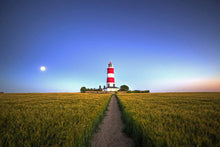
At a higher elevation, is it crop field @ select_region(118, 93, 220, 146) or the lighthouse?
the lighthouse

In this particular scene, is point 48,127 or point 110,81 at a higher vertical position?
point 110,81

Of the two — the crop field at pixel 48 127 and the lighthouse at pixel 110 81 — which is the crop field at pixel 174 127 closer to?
the crop field at pixel 48 127

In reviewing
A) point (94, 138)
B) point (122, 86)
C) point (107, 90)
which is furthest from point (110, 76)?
point (94, 138)

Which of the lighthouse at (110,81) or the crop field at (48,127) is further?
the lighthouse at (110,81)

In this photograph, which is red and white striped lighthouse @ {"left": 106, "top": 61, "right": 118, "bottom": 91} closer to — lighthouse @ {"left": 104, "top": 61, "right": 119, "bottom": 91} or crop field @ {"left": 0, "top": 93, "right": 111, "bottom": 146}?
lighthouse @ {"left": 104, "top": 61, "right": 119, "bottom": 91}

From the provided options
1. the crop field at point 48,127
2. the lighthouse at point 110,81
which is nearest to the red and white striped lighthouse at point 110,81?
the lighthouse at point 110,81

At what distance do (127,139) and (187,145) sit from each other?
2740 millimetres

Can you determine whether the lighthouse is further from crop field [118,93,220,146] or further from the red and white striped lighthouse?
crop field [118,93,220,146]

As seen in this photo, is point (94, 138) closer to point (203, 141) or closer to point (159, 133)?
point (159, 133)

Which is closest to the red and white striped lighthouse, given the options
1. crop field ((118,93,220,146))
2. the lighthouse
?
the lighthouse

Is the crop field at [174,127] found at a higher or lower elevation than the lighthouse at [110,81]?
lower

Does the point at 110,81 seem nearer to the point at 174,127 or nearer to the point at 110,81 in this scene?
the point at 110,81

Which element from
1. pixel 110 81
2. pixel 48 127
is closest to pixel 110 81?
pixel 110 81

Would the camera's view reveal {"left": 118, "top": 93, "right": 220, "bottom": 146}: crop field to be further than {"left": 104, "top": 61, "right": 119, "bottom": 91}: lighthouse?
No
